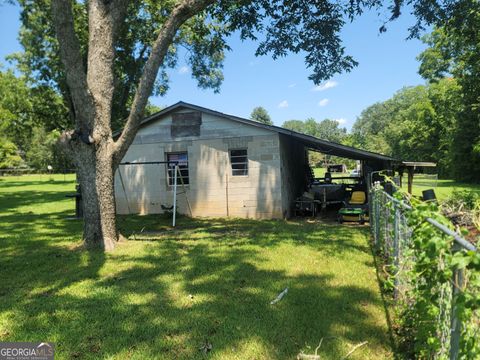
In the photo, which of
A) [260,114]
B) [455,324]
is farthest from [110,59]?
[260,114]

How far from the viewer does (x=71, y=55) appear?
23.4ft

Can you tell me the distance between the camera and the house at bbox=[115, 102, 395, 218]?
42.6ft

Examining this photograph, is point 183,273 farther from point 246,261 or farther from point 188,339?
point 188,339

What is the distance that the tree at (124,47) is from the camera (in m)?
7.59

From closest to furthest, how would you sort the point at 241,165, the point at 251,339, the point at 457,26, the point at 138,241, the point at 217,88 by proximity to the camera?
1. the point at 251,339
2. the point at 138,241
3. the point at 457,26
4. the point at 241,165
5. the point at 217,88

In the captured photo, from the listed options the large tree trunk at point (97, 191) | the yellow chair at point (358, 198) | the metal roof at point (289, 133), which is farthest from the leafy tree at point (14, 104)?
the yellow chair at point (358, 198)

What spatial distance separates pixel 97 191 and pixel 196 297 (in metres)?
3.96

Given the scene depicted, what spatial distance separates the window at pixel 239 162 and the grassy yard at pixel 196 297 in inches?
175

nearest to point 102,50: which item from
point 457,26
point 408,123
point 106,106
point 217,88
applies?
point 106,106

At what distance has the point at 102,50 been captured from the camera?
7746 mm

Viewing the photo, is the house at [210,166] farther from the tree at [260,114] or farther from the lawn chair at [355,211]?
the tree at [260,114]

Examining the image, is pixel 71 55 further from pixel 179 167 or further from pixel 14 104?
pixel 14 104

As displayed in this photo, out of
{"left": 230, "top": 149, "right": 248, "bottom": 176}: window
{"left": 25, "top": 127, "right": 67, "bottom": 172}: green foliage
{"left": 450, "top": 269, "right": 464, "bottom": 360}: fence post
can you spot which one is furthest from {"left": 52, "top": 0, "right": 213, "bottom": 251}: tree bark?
{"left": 25, "top": 127, "right": 67, "bottom": 172}: green foliage

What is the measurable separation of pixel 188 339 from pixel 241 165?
9.85m
